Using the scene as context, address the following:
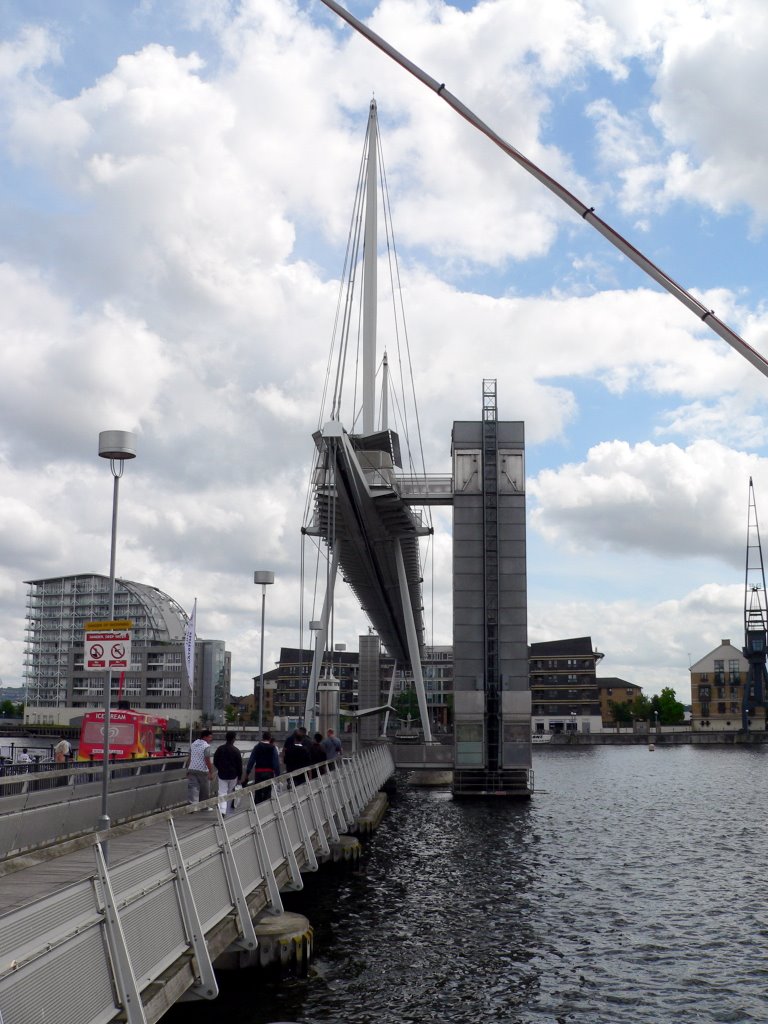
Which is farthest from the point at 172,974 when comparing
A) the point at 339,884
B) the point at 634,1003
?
the point at 339,884

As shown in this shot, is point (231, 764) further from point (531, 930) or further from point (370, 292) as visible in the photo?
point (370, 292)

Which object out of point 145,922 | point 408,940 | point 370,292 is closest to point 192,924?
point 145,922

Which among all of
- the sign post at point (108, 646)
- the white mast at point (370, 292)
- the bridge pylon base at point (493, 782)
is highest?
the white mast at point (370, 292)

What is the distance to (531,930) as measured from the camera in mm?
17703

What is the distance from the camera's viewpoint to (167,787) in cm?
2309

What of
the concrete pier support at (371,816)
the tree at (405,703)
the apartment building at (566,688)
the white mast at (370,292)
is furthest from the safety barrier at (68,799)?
the apartment building at (566,688)

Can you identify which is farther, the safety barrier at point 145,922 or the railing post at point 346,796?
the railing post at point 346,796

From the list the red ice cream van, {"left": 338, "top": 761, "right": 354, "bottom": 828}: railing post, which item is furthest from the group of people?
the red ice cream van

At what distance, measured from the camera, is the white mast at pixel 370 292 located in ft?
170

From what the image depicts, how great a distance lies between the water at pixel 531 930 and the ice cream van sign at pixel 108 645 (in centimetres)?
453

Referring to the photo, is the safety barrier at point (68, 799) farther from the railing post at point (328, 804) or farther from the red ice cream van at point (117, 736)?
the red ice cream van at point (117, 736)

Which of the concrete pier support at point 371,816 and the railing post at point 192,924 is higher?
the railing post at point 192,924

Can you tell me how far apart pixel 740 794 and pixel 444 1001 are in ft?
134

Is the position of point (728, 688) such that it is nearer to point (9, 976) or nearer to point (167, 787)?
point (167, 787)
